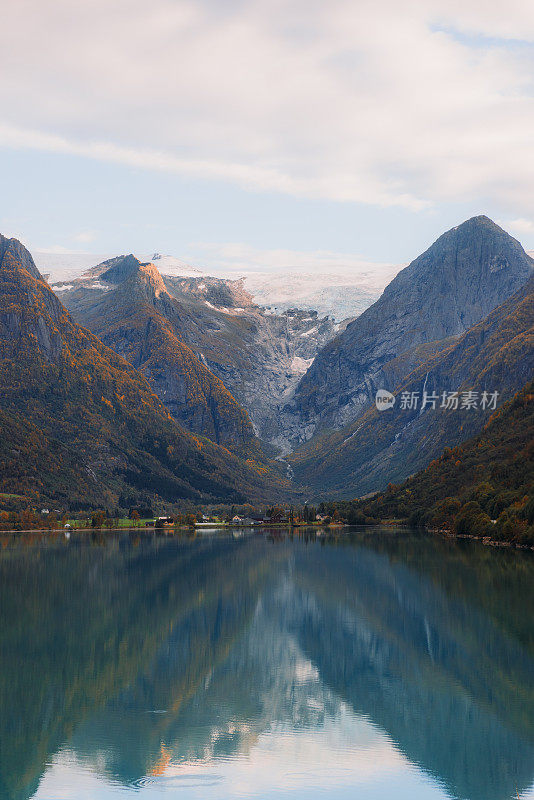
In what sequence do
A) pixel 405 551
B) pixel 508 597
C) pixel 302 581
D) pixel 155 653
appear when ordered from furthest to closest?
pixel 405 551 → pixel 302 581 → pixel 508 597 → pixel 155 653

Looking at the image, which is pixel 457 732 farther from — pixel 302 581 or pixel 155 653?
pixel 302 581

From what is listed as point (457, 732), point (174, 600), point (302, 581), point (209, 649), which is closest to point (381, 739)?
point (457, 732)

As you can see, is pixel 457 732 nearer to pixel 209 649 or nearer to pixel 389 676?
pixel 389 676

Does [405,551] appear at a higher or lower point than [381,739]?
lower

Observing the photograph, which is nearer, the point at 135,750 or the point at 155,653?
the point at 135,750

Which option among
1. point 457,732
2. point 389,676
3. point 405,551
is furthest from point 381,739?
point 405,551

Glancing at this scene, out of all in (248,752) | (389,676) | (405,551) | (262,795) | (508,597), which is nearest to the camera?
(262,795)
